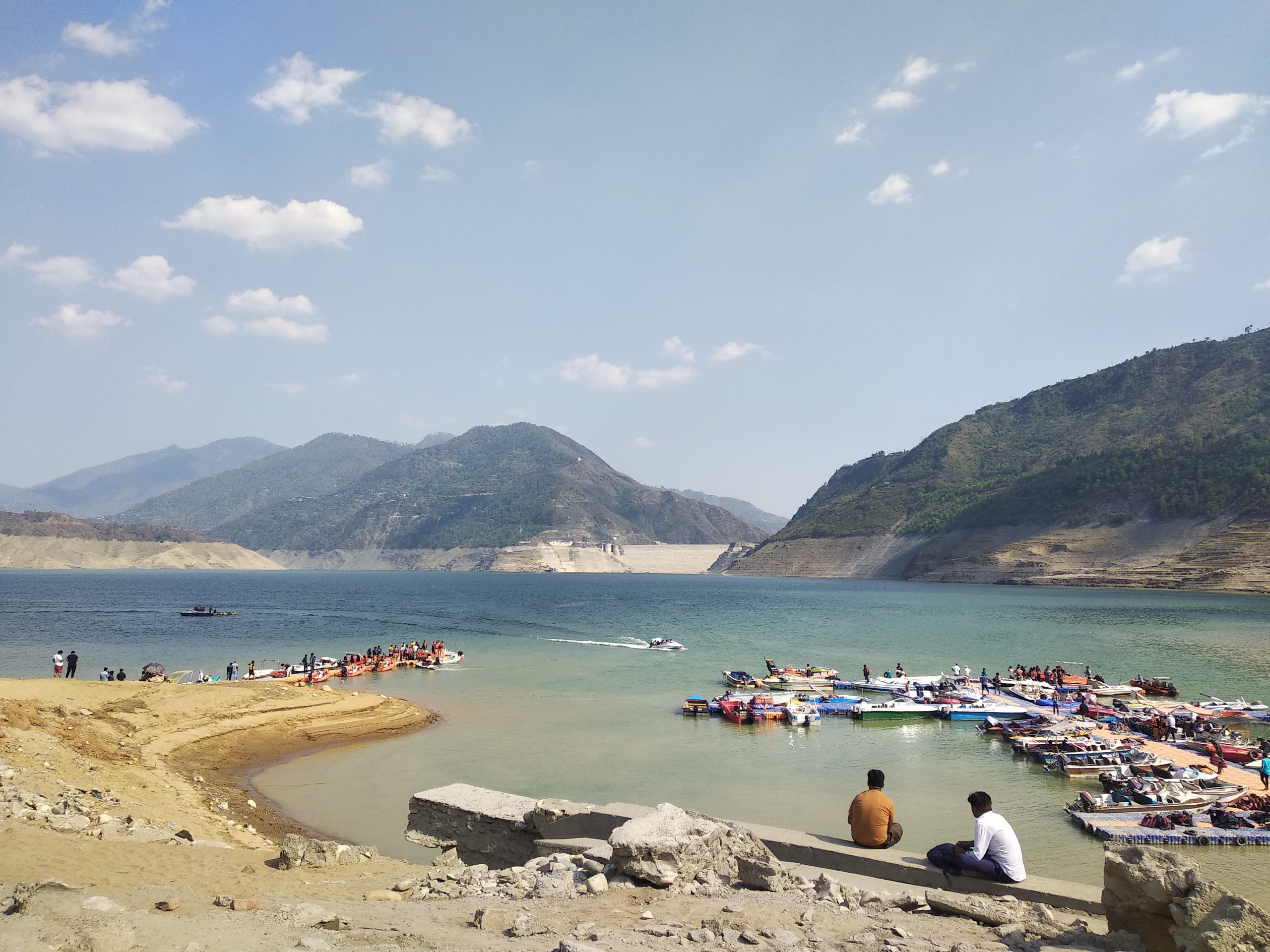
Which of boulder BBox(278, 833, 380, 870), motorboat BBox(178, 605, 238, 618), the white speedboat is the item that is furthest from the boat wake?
boulder BBox(278, 833, 380, 870)

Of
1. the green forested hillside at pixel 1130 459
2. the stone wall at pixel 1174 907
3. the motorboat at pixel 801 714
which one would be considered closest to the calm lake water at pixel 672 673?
the motorboat at pixel 801 714

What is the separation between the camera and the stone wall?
4.91 m

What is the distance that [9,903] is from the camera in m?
6.44

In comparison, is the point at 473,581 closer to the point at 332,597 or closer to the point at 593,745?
the point at 332,597

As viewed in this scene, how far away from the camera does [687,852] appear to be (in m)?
7.86

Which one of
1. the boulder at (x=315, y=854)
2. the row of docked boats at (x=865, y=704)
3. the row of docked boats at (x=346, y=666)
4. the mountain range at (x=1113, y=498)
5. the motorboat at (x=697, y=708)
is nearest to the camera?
the boulder at (x=315, y=854)

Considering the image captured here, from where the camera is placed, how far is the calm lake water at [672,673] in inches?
770

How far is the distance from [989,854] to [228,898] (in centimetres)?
750

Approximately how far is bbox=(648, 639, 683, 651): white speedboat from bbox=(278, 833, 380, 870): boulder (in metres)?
46.1

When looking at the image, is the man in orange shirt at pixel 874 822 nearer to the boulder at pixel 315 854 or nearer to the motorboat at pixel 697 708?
the boulder at pixel 315 854

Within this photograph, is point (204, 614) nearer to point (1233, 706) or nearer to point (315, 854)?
point (315, 854)

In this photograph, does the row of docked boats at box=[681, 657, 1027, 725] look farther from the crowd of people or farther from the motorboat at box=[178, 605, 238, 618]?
the motorboat at box=[178, 605, 238, 618]

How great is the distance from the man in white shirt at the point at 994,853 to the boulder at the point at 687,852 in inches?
76.6

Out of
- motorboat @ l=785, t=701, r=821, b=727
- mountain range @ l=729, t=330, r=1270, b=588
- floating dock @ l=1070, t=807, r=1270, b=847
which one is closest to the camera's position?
floating dock @ l=1070, t=807, r=1270, b=847
